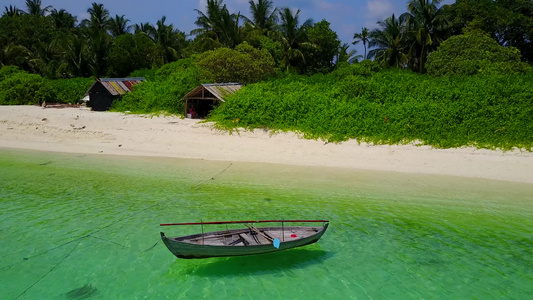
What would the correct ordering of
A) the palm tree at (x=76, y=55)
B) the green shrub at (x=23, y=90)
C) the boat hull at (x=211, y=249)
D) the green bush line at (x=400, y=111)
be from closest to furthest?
1. the boat hull at (x=211, y=249)
2. the green bush line at (x=400, y=111)
3. the green shrub at (x=23, y=90)
4. the palm tree at (x=76, y=55)

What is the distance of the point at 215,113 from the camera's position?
25.9 meters

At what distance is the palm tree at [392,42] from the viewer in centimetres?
4671

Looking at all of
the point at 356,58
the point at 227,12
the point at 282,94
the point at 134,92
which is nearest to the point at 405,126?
the point at 282,94

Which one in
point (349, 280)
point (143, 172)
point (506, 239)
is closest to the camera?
point (349, 280)

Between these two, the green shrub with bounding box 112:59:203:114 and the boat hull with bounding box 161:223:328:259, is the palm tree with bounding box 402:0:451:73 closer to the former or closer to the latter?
the green shrub with bounding box 112:59:203:114

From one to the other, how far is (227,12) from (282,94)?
21.2 metres

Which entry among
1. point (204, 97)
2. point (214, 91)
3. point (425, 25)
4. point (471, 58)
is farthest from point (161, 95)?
point (425, 25)

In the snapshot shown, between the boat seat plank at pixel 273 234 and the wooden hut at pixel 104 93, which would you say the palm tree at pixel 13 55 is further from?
the boat seat plank at pixel 273 234

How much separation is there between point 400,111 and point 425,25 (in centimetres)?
2799

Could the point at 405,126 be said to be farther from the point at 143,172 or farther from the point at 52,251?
the point at 52,251

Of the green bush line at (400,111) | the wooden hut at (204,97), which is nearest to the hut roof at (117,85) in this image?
the wooden hut at (204,97)

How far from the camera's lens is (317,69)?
48.4 m

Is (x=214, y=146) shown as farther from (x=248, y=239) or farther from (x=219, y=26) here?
(x=219, y=26)

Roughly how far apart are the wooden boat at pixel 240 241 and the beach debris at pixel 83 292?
5.55ft
